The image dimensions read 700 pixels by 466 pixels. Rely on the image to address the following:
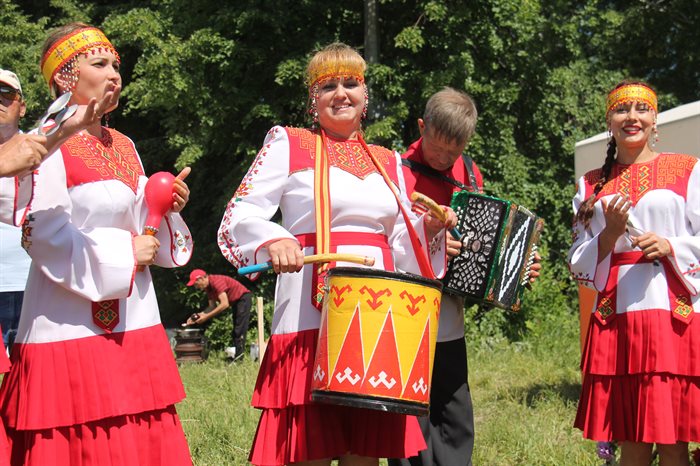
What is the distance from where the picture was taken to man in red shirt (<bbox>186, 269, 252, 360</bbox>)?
40.5ft

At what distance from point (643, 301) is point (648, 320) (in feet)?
0.29

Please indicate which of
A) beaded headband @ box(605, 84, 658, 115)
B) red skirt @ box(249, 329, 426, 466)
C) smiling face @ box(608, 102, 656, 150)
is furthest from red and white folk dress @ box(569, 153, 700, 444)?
red skirt @ box(249, 329, 426, 466)

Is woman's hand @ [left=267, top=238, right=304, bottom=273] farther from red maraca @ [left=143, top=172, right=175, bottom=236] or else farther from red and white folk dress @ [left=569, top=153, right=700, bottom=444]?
red and white folk dress @ [left=569, top=153, right=700, bottom=444]

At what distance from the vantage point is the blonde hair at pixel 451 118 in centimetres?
385

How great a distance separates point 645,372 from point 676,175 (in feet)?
3.03

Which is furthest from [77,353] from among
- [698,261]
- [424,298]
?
[698,261]

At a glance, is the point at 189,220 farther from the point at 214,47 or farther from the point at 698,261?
the point at 698,261

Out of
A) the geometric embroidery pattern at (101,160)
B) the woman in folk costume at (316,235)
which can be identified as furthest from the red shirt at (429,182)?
the geometric embroidery pattern at (101,160)

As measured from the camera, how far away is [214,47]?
12.0 m

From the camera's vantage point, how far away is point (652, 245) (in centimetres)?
369

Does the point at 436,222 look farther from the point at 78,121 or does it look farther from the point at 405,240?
the point at 78,121

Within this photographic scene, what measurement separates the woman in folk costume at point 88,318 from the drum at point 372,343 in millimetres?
605

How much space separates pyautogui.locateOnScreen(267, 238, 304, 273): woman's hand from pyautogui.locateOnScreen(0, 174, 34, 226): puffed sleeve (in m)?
0.79

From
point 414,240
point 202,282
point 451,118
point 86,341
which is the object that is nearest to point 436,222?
point 414,240
